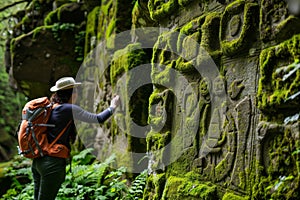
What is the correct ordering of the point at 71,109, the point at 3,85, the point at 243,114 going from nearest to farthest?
1. the point at 243,114
2. the point at 71,109
3. the point at 3,85

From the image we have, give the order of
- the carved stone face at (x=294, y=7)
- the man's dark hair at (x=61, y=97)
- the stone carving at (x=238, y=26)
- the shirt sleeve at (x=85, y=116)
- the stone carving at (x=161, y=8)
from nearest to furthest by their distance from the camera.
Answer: the carved stone face at (x=294, y=7)
the stone carving at (x=238, y=26)
the stone carving at (x=161, y=8)
the shirt sleeve at (x=85, y=116)
the man's dark hair at (x=61, y=97)

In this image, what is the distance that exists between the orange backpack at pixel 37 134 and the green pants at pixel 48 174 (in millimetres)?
86

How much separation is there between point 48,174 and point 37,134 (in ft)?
1.64

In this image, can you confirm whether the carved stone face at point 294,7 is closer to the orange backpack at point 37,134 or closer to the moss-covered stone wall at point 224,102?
the moss-covered stone wall at point 224,102

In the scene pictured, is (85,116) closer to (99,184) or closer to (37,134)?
(37,134)

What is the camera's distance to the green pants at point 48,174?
4.41 metres

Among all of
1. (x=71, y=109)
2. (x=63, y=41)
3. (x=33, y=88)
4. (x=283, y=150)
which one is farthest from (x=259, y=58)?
(x=33, y=88)

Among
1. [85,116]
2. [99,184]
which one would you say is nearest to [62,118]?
[85,116]

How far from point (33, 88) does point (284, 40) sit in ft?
28.4

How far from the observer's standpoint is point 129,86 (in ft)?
18.3

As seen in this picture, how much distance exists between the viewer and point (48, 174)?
4426 millimetres

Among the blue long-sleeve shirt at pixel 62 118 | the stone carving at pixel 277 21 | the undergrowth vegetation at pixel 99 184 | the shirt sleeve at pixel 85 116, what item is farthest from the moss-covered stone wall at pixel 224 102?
the blue long-sleeve shirt at pixel 62 118

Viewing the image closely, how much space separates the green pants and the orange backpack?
0.09 m

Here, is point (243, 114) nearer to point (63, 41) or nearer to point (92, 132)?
point (92, 132)
